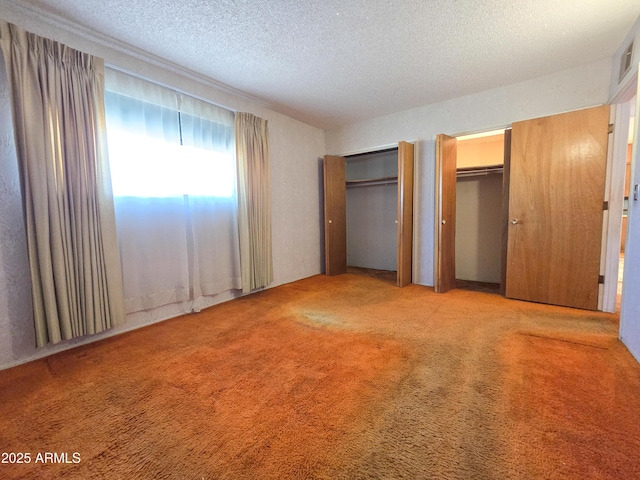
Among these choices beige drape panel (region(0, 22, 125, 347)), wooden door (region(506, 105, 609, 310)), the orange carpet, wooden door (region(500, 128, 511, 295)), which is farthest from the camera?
wooden door (region(500, 128, 511, 295))

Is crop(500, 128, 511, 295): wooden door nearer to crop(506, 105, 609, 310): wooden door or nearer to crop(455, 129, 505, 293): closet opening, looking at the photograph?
crop(506, 105, 609, 310): wooden door

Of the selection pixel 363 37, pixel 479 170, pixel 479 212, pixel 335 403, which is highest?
pixel 363 37

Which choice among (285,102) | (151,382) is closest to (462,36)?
(285,102)

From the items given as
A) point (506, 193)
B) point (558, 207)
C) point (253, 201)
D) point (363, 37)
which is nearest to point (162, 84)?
point (253, 201)

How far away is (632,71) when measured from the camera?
6.97 ft

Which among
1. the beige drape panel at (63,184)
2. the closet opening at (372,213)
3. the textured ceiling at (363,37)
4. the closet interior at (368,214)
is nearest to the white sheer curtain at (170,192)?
the beige drape panel at (63,184)

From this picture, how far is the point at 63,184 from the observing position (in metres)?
1.97

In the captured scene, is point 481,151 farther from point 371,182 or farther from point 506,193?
point 371,182

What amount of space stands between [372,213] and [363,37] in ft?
10.3

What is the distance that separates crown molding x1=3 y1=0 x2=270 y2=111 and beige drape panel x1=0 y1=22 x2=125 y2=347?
8.4 inches

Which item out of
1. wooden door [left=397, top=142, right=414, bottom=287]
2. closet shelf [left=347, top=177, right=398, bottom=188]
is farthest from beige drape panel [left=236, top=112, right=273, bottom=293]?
closet shelf [left=347, top=177, right=398, bottom=188]

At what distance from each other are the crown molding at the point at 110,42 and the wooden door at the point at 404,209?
7.28 ft

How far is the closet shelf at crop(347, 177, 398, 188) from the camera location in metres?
4.64

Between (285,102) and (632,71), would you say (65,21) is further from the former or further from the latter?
(632,71)
